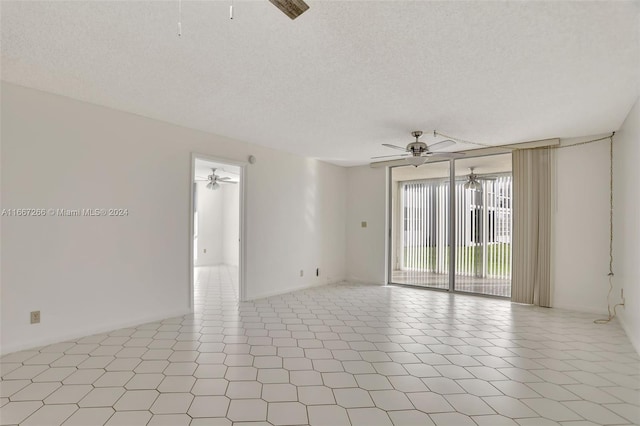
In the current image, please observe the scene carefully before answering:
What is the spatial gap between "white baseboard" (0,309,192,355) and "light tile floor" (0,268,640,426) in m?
0.09

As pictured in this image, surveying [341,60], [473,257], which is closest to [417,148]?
[341,60]

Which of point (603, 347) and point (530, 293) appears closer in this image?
point (603, 347)

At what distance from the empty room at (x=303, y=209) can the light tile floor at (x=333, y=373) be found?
0.02 metres

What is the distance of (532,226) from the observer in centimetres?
483

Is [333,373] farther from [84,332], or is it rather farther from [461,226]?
[461,226]

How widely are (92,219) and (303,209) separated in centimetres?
335

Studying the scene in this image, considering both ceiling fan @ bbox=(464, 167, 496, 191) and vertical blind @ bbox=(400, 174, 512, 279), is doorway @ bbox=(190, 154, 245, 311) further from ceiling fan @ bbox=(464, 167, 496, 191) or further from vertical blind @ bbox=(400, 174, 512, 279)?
ceiling fan @ bbox=(464, 167, 496, 191)

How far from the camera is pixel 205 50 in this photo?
2.33 metres

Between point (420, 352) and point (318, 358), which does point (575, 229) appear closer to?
point (420, 352)

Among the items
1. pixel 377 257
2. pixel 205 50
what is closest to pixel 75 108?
pixel 205 50

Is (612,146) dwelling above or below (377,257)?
above

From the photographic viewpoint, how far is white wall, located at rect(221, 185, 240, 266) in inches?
346

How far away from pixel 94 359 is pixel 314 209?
4171 mm

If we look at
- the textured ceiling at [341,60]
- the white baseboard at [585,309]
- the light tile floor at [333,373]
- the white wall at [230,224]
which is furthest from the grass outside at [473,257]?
the white wall at [230,224]
